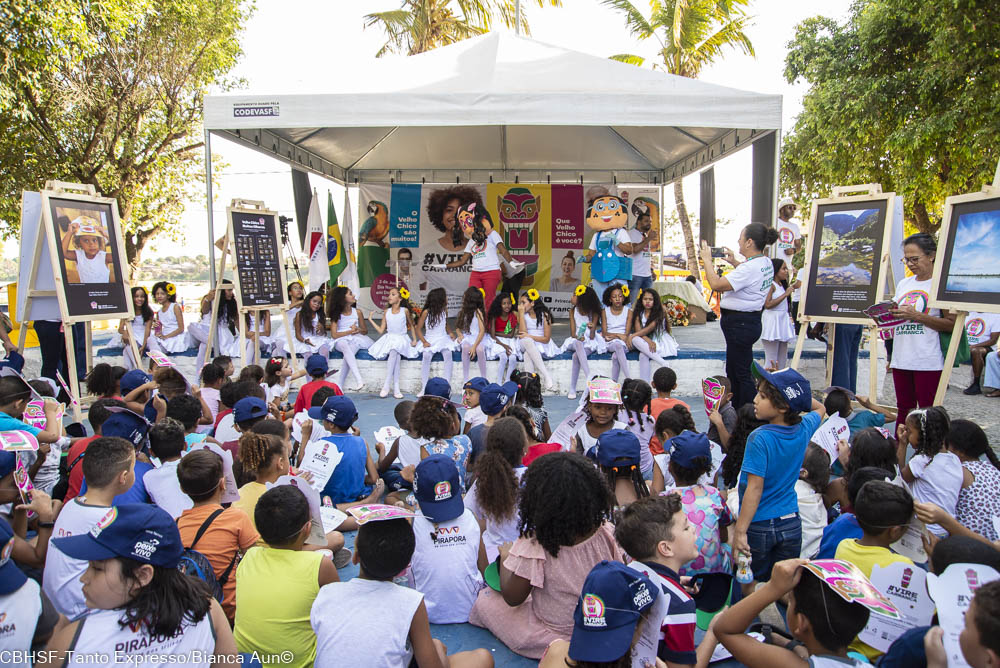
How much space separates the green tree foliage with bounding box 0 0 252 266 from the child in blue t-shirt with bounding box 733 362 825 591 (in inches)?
469

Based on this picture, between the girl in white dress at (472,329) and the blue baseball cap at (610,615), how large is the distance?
5.87 m

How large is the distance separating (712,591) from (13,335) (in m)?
13.6

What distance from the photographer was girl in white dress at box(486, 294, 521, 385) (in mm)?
7469

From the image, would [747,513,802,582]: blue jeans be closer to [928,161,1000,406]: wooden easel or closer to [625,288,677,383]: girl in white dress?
[928,161,1000,406]: wooden easel

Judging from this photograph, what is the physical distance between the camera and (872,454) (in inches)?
116

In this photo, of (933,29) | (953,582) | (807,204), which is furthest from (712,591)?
(807,204)

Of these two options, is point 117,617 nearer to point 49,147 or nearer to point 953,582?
point 953,582

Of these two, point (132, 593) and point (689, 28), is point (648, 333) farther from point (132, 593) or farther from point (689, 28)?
point (689, 28)

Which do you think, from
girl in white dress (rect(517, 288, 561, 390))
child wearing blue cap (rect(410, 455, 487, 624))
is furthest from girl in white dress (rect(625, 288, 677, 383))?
child wearing blue cap (rect(410, 455, 487, 624))

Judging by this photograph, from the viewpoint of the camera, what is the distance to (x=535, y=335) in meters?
7.67

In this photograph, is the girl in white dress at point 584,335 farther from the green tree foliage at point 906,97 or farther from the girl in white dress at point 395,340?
the green tree foliage at point 906,97

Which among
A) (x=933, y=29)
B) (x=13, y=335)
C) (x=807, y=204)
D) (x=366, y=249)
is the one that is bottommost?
(x=13, y=335)

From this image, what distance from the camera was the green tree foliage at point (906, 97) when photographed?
10.5m

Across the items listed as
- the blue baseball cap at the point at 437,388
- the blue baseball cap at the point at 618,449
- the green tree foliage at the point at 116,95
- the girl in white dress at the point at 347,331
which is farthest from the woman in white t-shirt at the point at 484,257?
the green tree foliage at the point at 116,95
